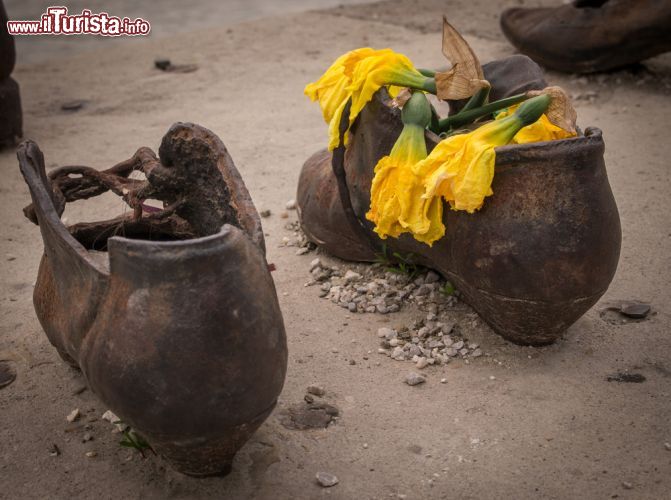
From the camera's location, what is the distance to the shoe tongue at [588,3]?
5176 mm

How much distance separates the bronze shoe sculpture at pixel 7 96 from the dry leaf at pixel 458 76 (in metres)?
2.76

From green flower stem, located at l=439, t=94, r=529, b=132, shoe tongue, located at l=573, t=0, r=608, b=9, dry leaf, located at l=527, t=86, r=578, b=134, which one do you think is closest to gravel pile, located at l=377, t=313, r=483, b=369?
green flower stem, located at l=439, t=94, r=529, b=132

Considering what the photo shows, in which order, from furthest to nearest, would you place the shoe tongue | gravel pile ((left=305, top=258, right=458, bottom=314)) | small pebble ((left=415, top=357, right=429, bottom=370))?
the shoe tongue
gravel pile ((left=305, top=258, right=458, bottom=314))
small pebble ((left=415, top=357, right=429, bottom=370))

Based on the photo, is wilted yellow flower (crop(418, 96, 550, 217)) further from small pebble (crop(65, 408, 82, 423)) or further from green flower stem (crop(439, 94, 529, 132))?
small pebble (crop(65, 408, 82, 423))

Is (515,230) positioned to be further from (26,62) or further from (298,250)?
(26,62)

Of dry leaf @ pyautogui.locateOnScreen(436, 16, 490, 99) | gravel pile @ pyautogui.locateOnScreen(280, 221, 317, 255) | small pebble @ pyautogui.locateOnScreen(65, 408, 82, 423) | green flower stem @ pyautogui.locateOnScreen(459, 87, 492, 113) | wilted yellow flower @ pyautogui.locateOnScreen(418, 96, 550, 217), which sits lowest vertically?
small pebble @ pyautogui.locateOnScreen(65, 408, 82, 423)

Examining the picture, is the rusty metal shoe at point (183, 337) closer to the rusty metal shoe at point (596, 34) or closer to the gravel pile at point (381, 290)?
the gravel pile at point (381, 290)

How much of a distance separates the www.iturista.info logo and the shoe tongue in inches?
135

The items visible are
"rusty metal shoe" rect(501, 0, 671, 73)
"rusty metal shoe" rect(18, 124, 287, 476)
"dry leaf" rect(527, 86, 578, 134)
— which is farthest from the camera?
"rusty metal shoe" rect(501, 0, 671, 73)

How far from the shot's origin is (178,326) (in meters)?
1.85

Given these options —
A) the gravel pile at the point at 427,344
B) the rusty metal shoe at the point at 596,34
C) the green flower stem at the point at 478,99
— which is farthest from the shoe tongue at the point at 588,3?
the gravel pile at the point at 427,344

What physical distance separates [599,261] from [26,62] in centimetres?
500

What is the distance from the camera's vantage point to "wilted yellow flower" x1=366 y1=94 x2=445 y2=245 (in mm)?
2535

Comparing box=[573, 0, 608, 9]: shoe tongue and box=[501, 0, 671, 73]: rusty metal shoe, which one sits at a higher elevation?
box=[573, 0, 608, 9]: shoe tongue
